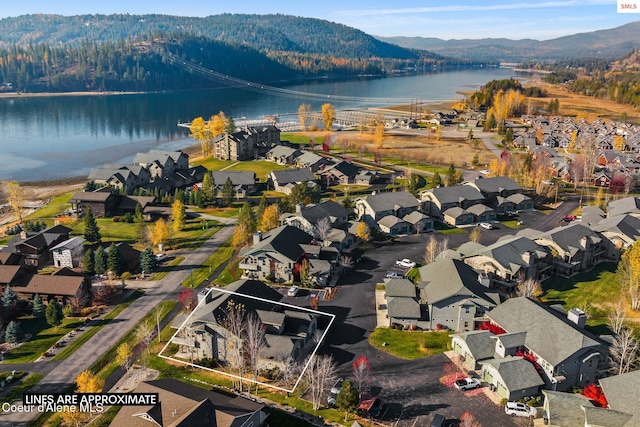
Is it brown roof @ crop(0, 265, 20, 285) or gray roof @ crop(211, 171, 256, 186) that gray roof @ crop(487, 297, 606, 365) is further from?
gray roof @ crop(211, 171, 256, 186)

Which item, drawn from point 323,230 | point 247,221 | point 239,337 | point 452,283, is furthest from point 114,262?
point 452,283

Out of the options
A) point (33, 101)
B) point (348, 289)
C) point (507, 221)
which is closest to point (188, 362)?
point (348, 289)

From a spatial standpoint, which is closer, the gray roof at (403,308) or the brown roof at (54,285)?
the gray roof at (403,308)

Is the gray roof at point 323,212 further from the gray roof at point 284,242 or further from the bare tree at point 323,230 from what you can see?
the gray roof at point 284,242

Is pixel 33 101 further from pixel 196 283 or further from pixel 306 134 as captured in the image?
pixel 196 283

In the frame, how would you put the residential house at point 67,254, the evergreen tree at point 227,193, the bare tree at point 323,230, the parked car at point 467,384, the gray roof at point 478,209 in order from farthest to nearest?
the evergreen tree at point 227,193, the gray roof at point 478,209, the bare tree at point 323,230, the residential house at point 67,254, the parked car at point 467,384

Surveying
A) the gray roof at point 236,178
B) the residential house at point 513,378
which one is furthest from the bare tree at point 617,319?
the gray roof at point 236,178

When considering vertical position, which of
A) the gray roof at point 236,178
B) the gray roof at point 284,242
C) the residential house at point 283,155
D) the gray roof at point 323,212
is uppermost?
the residential house at point 283,155

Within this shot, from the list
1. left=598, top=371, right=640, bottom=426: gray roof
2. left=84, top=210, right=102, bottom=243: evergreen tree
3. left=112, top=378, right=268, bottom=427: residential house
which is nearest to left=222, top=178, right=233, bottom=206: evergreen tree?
left=84, top=210, right=102, bottom=243: evergreen tree
